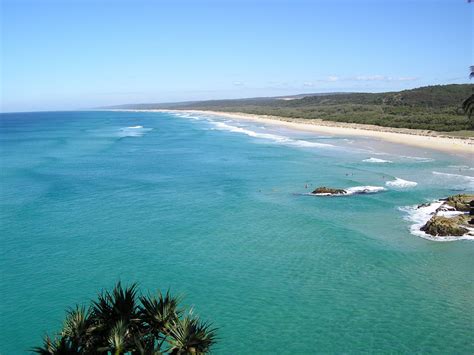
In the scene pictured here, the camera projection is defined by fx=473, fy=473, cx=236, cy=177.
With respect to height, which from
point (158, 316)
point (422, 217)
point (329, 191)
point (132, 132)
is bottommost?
point (422, 217)

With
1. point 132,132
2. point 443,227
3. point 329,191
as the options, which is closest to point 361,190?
point 329,191

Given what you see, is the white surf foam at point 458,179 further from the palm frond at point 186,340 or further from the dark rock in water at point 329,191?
the palm frond at point 186,340

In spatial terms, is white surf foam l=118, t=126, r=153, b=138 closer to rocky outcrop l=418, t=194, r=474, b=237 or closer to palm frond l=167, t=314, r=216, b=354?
rocky outcrop l=418, t=194, r=474, b=237

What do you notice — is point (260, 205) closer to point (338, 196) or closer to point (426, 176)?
point (338, 196)

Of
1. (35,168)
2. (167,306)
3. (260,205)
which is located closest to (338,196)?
(260,205)

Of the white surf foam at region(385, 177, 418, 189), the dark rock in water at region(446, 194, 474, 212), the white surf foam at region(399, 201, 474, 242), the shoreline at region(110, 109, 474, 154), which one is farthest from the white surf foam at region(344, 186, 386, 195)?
the shoreline at region(110, 109, 474, 154)

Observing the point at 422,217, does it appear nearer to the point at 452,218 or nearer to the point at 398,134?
the point at 452,218
